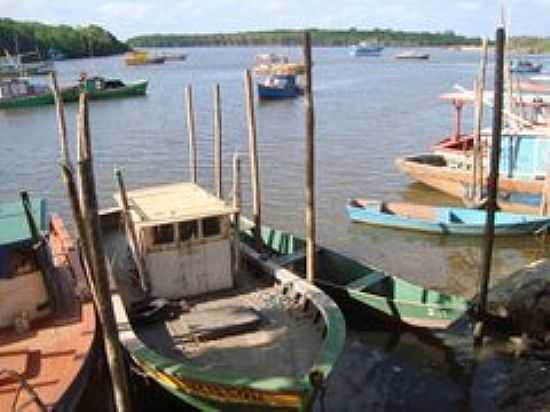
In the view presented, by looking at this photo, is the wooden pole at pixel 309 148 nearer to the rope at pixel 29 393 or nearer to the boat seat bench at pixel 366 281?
the boat seat bench at pixel 366 281

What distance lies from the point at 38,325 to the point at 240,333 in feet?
11.4

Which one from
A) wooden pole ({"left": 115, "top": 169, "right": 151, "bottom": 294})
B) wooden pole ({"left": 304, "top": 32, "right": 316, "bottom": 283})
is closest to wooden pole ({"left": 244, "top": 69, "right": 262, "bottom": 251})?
wooden pole ({"left": 304, "top": 32, "right": 316, "bottom": 283})

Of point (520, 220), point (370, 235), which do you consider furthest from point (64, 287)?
point (520, 220)

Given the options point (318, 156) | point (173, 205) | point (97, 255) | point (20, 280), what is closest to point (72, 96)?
point (318, 156)

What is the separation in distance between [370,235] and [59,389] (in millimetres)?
15080

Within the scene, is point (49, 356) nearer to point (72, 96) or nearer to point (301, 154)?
point (301, 154)

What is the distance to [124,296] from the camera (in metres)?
14.2

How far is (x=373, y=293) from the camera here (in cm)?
1595

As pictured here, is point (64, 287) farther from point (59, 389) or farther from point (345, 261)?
point (345, 261)

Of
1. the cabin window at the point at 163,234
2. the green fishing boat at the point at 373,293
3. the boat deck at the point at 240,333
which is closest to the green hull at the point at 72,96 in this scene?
the green fishing boat at the point at 373,293

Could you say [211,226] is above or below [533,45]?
below

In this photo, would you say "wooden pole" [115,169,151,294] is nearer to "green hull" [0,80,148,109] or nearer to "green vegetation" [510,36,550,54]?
"green hull" [0,80,148,109]

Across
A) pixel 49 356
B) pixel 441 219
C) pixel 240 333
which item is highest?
pixel 49 356

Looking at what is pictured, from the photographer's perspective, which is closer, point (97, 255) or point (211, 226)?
point (97, 255)
